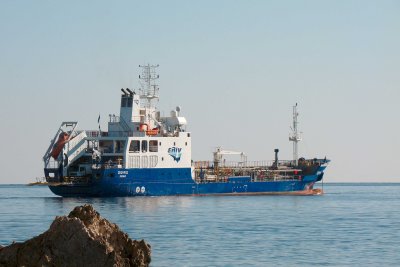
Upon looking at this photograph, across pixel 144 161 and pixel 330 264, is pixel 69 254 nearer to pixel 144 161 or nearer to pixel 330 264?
pixel 330 264

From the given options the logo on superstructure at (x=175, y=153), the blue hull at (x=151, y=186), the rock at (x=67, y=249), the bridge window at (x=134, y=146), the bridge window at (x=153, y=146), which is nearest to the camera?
the rock at (x=67, y=249)

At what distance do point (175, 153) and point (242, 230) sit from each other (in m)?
29.8

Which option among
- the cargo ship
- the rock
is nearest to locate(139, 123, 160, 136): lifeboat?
the cargo ship

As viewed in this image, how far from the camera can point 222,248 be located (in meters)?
37.3

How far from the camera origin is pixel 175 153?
75062 mm

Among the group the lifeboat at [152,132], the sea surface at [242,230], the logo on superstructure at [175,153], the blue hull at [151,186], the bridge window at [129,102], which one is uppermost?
the bridge window at [129,102]

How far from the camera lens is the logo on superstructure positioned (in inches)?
2940

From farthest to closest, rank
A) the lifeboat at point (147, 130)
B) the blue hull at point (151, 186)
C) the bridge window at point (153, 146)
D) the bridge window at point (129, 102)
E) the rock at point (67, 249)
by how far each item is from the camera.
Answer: the bridge window at point (129, 102) < the lifeboat at point (147, 130) < the bridge window at point (153, 146) < the blue hull at point (151, 186) < the rock at point (67, 249)

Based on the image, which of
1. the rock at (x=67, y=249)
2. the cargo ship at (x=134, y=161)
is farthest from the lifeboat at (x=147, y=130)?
the rock at (x=67, y=249)

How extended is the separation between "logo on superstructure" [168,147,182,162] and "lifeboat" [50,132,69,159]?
832 centimetres

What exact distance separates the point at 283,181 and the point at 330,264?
53186mm

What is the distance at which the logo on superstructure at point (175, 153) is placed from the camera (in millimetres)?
74688

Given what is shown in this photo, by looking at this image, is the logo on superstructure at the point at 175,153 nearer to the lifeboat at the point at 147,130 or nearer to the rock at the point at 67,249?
the lifeboat at the point at 147,130

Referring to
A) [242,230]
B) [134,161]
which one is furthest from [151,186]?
[242,230]
